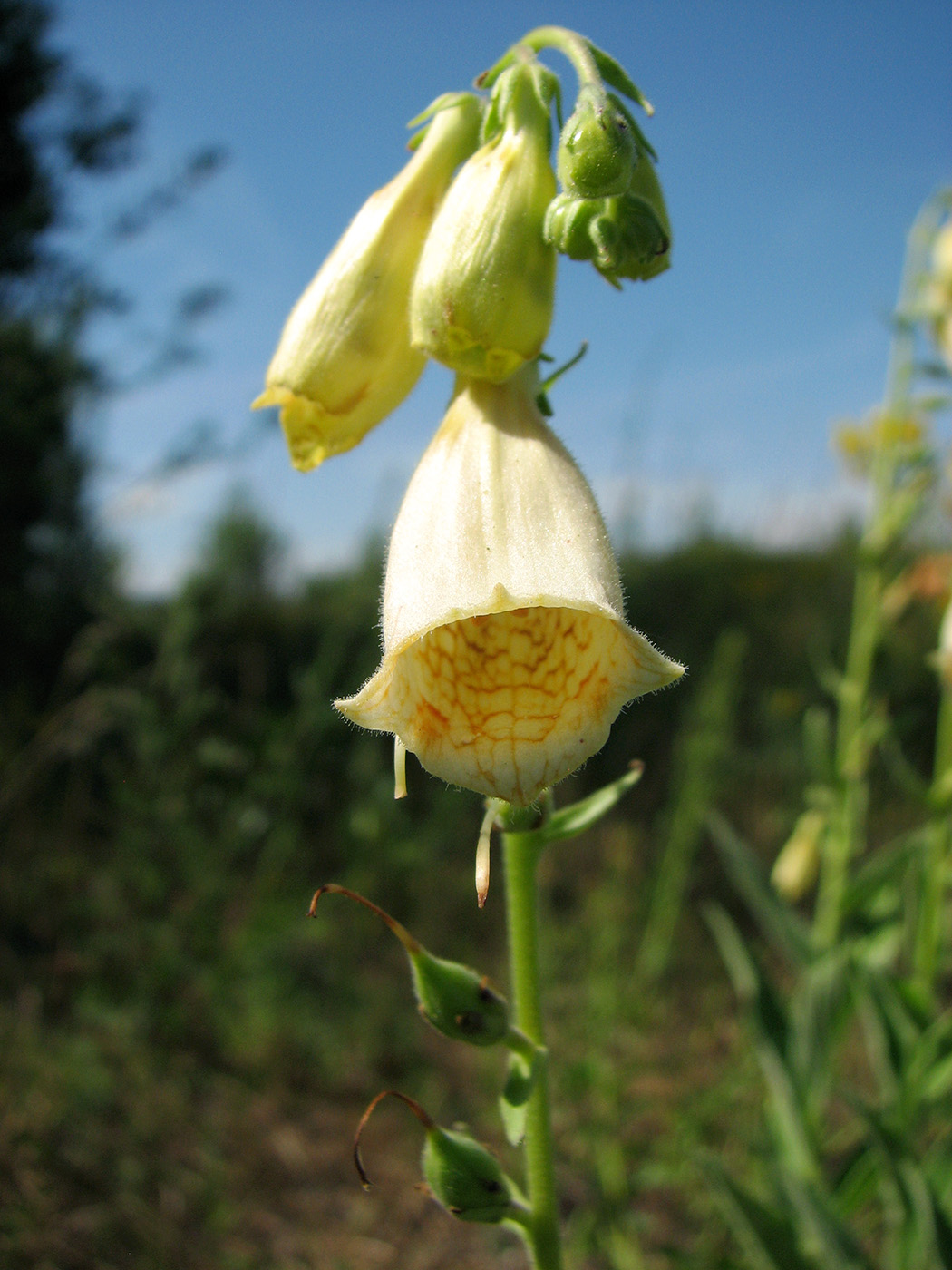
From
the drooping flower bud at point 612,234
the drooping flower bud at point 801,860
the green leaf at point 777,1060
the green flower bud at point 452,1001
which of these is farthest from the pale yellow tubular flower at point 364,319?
the drooping flower bud at point 801,860

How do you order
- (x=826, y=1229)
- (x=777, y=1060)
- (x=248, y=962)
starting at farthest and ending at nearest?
(x=248, y=962), (x=777, y=1060), (x=826, y=1229)

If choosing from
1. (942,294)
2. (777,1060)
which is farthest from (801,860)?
(942,294)

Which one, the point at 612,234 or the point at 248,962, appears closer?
the point at 612,234

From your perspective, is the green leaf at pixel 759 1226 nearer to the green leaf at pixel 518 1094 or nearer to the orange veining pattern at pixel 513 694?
the green leaf at pixel 518 1094

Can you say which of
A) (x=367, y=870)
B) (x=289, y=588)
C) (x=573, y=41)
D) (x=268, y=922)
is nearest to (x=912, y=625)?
(x=289, y=588)

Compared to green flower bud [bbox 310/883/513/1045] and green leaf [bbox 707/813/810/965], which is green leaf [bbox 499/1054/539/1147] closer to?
green flower bud [bbox 310/883/513/1045]

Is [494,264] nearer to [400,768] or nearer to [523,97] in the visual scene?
[523,97]

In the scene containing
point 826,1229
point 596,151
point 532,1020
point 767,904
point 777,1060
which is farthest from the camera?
point 767,904
